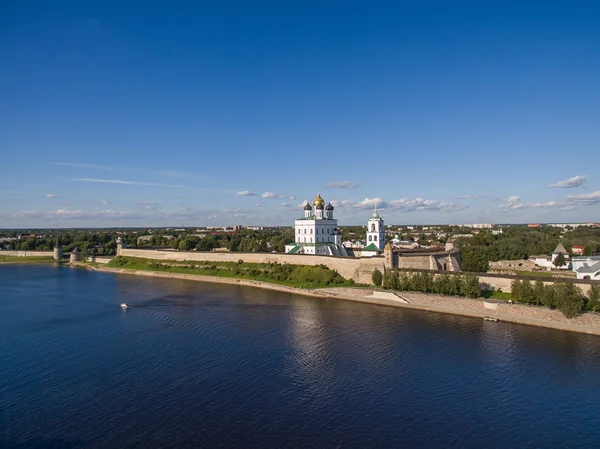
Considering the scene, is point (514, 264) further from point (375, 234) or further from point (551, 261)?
point (375, 234)

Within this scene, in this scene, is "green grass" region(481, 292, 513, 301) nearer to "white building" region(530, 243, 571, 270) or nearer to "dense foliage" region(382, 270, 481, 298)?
"dense foliage" region(382, 270, 481, 298)

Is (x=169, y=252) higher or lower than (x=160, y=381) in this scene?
higher

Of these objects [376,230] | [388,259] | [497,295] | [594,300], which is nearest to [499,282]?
[497,295]

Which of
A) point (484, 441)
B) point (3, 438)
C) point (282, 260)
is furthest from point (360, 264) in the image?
point (3, 438)

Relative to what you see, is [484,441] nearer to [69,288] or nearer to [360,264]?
[360,264]

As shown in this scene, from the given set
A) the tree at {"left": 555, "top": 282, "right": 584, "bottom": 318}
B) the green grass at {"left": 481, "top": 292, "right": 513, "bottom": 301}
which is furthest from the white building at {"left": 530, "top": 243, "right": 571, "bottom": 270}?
the tree at {"left": 555, "top": 282, "right": 584, "bottom": 318}

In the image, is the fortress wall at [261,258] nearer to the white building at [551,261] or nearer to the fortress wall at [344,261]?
the fortress wall at [344,261]
